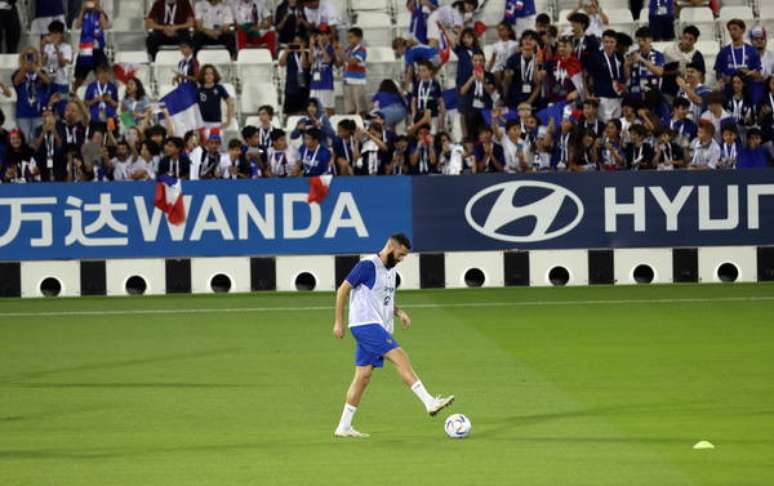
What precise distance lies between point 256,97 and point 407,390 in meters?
13.6

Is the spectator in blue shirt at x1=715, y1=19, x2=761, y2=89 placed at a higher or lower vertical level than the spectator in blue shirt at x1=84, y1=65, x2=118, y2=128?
higher

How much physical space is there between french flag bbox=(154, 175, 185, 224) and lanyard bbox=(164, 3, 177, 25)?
5.26m

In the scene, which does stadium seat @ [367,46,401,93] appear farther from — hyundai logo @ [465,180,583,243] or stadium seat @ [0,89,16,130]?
stadium seat @ [0,89,16,130]

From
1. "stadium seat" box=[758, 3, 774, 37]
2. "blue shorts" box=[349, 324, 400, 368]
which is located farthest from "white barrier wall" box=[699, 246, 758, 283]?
"blue shorts" box=[349, 324, 400, 368]

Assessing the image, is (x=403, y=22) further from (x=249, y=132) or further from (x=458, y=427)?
(x=458, y=427)

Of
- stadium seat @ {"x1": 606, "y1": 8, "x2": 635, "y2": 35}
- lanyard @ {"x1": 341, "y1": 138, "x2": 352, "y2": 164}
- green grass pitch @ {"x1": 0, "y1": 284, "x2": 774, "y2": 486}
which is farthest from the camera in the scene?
stadium seat @ {"x1": 606, "y1": 8, "x2": 635, "y2": 35}

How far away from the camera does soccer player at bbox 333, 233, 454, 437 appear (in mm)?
12234

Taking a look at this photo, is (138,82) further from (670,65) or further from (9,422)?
(9,422)

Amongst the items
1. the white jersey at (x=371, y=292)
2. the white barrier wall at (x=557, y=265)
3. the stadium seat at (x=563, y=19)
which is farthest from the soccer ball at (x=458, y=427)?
the stadium seat at (x=563, y=19)

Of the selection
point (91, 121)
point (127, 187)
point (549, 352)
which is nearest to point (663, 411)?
point (549, 352)

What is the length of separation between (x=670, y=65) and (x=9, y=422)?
47.6 ft

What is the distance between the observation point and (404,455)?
11367 millimetres

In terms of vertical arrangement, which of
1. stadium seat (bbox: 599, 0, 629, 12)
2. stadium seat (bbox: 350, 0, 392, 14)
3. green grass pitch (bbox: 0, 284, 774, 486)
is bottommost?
green grass pitch (bbox: 0, 284, 774, 486)

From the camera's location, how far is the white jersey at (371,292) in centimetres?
1243
